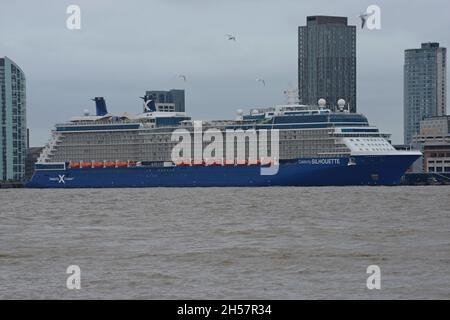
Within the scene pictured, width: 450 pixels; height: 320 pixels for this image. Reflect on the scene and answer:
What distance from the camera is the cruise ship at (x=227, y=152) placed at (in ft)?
376

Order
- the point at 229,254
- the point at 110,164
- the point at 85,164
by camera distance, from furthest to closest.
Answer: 1. the point at 85,164
2. the point at 110,164
3. the point at 229,254

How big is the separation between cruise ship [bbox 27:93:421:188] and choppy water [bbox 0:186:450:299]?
187ft

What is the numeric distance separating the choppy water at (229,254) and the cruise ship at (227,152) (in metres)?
57.0

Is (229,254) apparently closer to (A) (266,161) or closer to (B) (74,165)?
(A) (266,161)

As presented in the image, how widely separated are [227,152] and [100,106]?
31159 millimetres

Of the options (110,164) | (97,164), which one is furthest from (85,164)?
(110,164)

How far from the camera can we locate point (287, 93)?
12719 centimetres

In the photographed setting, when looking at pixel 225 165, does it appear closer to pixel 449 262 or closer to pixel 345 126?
pixel 345 126

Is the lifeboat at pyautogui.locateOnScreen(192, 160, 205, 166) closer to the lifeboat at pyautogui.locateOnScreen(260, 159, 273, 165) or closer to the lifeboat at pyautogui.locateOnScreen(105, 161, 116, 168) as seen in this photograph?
the lifeboat at pyautogui.locateOnScreen(260, 159, 273, 165)

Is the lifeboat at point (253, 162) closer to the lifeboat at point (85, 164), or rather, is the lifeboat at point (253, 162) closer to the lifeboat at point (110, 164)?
the lifeboat at point (110, 164)

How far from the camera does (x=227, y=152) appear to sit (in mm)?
119312

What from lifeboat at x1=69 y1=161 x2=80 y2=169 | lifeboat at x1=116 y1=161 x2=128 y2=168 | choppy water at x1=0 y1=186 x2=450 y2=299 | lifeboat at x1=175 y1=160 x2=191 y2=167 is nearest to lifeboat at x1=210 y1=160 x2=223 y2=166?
lifeboat at x1=175 y1=160 x2=191 y2=167

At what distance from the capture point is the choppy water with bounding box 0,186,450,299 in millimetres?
27656

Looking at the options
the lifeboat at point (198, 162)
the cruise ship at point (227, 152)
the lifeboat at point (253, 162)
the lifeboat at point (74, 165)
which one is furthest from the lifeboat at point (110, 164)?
the lifeboat at point (253, 162)
